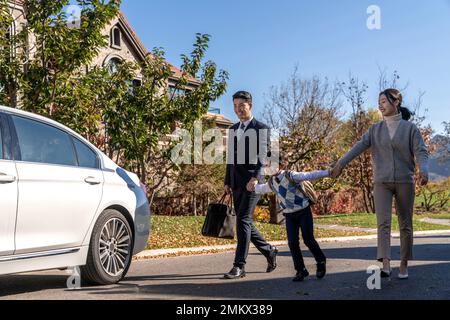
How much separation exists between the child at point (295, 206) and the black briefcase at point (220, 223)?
65cm

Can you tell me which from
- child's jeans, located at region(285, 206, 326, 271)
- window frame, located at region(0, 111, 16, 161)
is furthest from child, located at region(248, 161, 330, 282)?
window frame, located at region(0, 111, 16, 161)

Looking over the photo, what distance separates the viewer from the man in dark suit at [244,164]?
6594 millimetres

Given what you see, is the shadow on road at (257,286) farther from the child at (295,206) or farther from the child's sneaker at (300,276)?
the child at (295,206)

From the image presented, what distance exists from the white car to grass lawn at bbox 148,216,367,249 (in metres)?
4.04

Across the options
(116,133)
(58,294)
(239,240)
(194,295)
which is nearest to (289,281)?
(239,240)

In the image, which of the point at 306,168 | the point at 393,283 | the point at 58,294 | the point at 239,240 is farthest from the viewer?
the point at 306,168

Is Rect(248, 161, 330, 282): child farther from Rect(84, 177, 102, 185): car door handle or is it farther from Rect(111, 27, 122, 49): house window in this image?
Rect(111, 27, 122, 49): house window

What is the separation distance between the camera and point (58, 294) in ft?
17.8

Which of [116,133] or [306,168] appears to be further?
[306,168]

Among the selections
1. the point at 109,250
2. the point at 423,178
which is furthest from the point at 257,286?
the point at 423,178

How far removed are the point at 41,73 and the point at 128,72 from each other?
1.82 metres

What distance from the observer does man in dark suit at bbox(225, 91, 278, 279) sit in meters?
6.59

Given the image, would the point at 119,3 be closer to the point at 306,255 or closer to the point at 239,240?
the point at 306,255

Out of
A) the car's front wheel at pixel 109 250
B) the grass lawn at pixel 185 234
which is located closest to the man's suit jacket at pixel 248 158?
the car's front wheel at pixel 109 250
